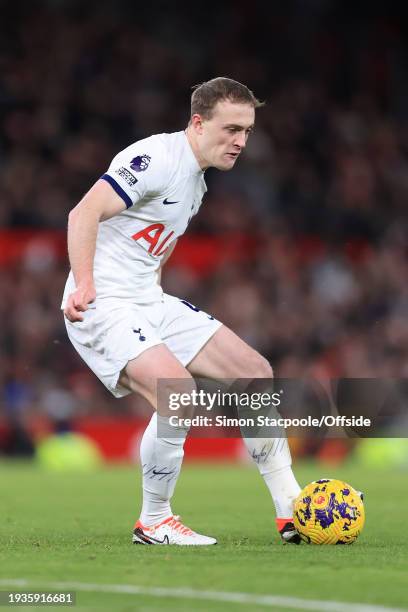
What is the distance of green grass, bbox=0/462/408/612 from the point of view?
504 centimetres

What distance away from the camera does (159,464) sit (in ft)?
22.6

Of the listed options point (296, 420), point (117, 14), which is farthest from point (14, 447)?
point (117, 14)

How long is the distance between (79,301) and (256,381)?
1274 millimetres

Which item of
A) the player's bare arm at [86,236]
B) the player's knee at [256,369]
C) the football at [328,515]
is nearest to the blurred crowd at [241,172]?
the player's knee at [256,369]

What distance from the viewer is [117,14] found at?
22.1 meters

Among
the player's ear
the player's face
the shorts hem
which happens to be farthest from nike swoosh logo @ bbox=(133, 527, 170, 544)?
the player's ear

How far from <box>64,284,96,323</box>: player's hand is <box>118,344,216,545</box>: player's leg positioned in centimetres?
51

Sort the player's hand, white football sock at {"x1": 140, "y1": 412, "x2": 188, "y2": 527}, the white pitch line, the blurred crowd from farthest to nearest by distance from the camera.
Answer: the blurred crowd → white football sock at {"x1": 140, "y1": 412, "x2": 188, "y2": 527} → the player's hand → the white pitch line

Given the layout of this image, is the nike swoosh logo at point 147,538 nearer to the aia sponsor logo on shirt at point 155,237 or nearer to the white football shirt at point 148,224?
the white football shirt at point 148,224

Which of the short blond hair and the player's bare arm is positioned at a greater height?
the short blond hair

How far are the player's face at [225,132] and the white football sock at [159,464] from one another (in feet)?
4.81

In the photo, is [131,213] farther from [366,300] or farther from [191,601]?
[366,300]

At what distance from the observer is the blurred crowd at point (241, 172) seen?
18.0m

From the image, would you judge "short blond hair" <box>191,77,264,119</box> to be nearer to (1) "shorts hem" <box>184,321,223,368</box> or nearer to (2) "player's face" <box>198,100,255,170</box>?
(2) "player's face" <box>198,100,255,170</box>
